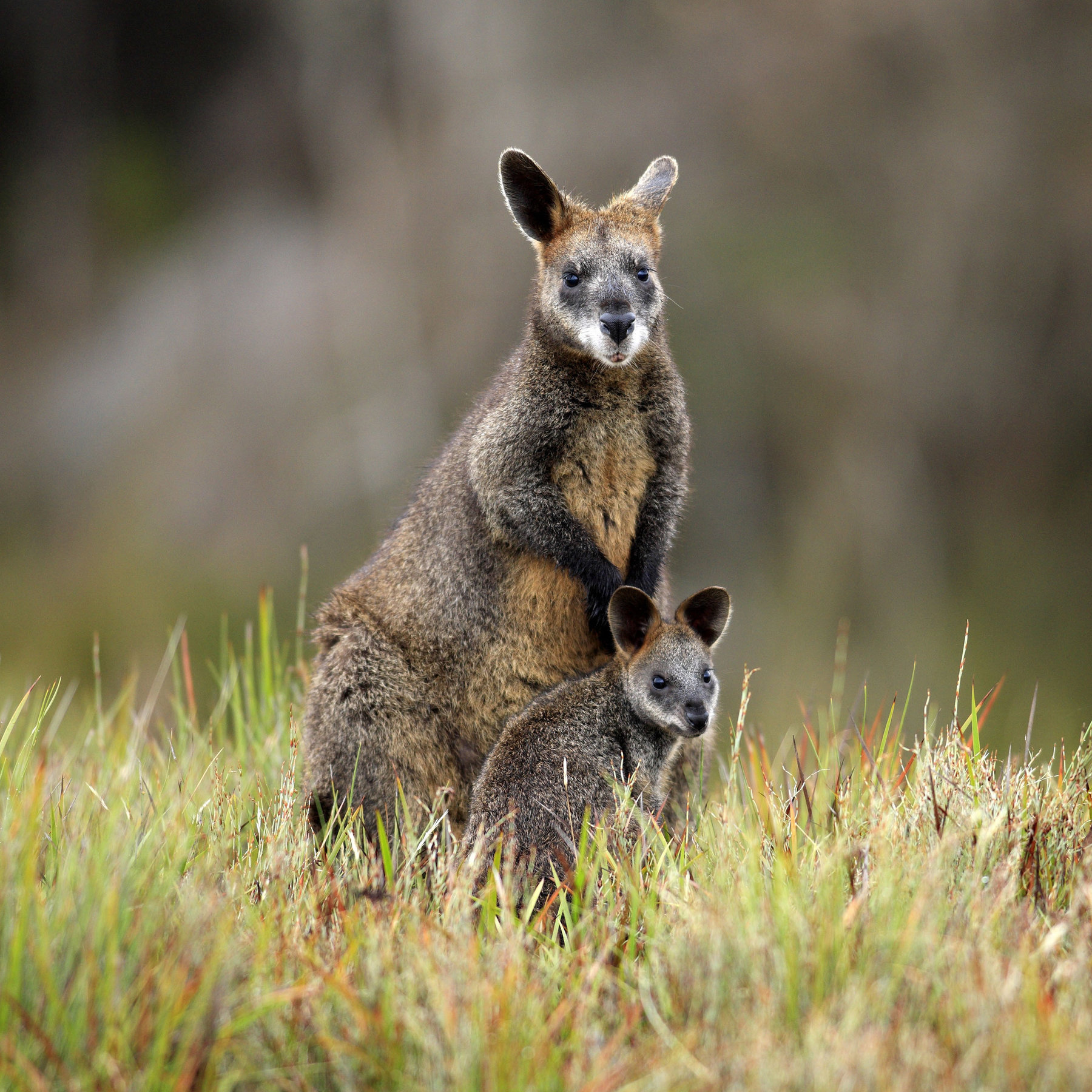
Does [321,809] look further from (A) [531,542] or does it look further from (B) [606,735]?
(A) [531,542]

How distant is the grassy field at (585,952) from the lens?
238 cm

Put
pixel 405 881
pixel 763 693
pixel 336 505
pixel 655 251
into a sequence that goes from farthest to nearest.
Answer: pixel 336 505 → pixel 763 693 → pixel 655 251 → pixel 405 881

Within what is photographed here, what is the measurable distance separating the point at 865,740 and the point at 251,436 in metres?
8.16

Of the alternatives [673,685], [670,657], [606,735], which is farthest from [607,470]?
[606,735]

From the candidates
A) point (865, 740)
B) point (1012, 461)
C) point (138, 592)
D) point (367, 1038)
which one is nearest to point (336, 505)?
point (138, 592)

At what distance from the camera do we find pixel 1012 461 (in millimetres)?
10688

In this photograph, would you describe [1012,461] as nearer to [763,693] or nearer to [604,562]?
[763,693]

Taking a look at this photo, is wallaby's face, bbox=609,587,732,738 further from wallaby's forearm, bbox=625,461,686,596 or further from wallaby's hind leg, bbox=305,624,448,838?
wallaby's hind leg, bbox=305,624,448,838

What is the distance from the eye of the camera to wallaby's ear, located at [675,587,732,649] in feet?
14.8

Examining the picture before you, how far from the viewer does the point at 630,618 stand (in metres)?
4.39

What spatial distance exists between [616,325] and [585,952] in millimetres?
2143

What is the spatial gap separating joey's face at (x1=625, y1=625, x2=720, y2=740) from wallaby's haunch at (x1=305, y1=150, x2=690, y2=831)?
332mm

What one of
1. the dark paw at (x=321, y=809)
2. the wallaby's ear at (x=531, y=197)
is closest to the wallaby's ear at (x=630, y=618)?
the dark paw at (x=321, y=809)

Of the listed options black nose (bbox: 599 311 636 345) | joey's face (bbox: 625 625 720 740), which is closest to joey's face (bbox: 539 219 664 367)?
black nose (bbox: 599 311 636 345)
